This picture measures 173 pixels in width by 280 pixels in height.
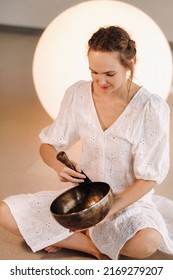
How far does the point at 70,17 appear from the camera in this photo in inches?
68.9

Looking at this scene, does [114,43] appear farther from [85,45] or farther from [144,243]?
[85,45]

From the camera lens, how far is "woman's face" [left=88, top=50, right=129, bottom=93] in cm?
115

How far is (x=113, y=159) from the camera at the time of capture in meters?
1.28

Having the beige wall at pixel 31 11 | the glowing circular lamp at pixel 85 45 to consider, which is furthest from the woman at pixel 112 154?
the beige wall at pixel 31 11

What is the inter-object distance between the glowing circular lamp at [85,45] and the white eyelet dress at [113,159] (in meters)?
0.44

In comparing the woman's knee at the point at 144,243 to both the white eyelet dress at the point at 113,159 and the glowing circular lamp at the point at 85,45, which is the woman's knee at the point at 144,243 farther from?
the glowing circular lamp at the point at 85,45

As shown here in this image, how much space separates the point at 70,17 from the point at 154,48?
30cm

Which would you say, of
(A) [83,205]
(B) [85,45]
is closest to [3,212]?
(A) [83,205]

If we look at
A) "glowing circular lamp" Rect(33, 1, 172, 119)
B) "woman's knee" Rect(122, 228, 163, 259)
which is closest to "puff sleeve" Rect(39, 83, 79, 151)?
"woman's knee" Rect(122, 228, 163, 259)

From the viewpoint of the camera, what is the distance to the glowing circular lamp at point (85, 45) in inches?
67.9

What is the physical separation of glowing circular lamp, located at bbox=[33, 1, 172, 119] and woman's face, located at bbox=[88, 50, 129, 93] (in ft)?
1.77

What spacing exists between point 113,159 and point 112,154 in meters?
0.01

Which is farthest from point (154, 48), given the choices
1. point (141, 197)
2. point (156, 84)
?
point (141, 197)
